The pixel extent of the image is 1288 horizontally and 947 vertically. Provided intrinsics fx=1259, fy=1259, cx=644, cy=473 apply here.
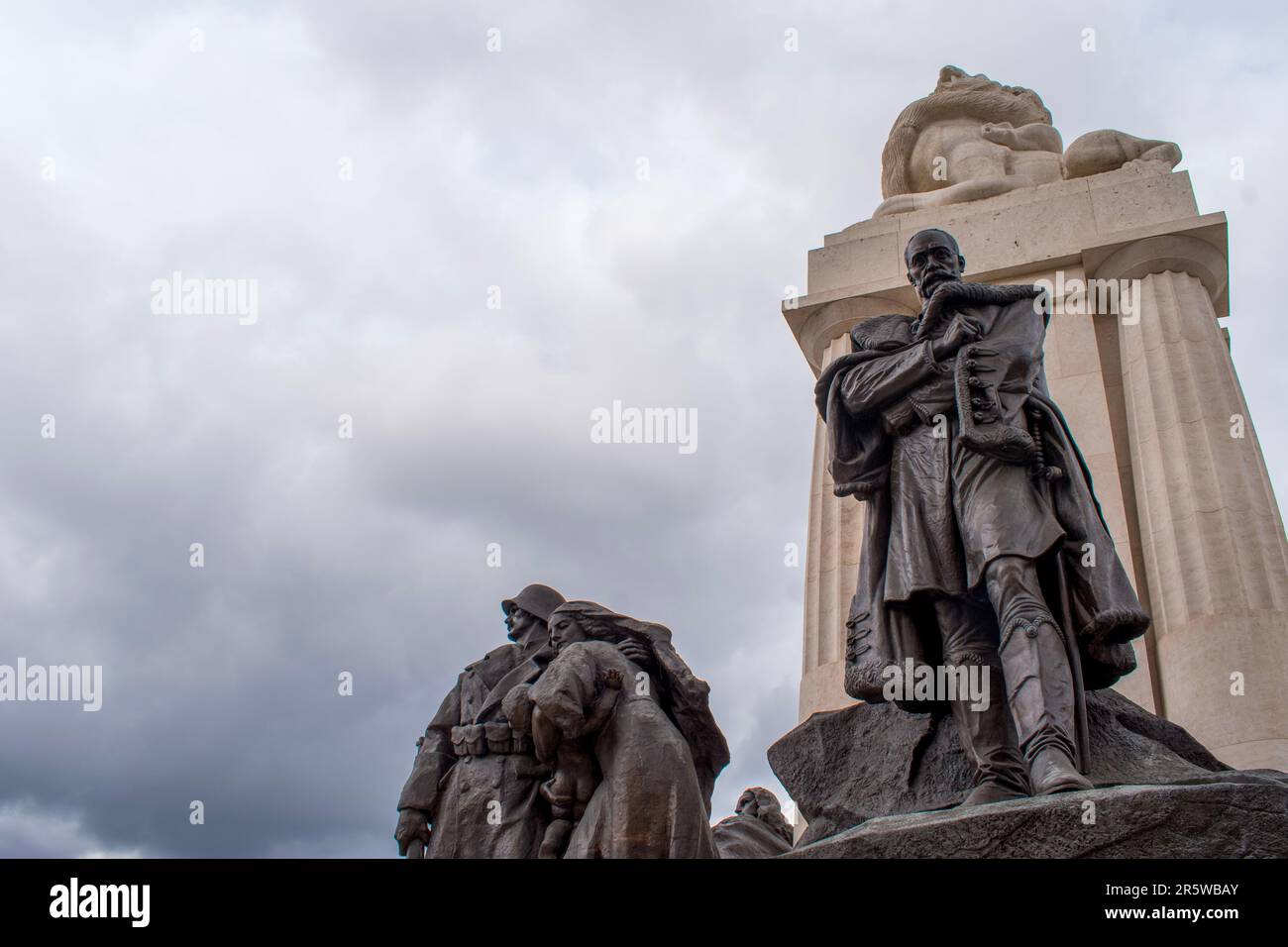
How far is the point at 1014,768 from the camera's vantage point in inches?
230

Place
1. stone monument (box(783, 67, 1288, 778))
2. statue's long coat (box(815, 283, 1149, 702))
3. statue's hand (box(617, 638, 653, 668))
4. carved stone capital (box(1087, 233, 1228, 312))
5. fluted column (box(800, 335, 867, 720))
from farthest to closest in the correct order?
1. carved stone capital (box(1087, 233, 1228, 312))
2. fluted column (box(800, 335, 867, 720))
3. stone monument (box(783, 67, 1288, 778))
4. statue's hand (box(617, 638, 653, 668))
5. statue's long coat (box(815, 283, 1149, 702))

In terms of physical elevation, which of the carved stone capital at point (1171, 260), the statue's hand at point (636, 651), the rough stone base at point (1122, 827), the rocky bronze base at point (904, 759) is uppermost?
the carved stone capital at point (1171, 260)

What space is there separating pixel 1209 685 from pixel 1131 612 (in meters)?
4.81

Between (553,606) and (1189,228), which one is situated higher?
(1189,228)

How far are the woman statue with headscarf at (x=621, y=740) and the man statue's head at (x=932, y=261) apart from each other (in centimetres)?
260

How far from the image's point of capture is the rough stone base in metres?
4.52

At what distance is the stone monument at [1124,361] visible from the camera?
1039cm

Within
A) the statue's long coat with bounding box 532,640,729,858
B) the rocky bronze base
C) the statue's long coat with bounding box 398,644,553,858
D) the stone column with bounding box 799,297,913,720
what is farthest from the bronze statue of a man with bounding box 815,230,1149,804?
the stone column with bounding box 799,297,913,720

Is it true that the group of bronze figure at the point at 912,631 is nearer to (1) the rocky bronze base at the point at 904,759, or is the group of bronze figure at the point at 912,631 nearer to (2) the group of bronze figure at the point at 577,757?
(2) the group of bronze figure at the point at 577,757

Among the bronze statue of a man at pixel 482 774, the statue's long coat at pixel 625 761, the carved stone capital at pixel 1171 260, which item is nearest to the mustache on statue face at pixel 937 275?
the statue's long coat at pixel 625 761

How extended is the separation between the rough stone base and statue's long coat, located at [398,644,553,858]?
2747 mm

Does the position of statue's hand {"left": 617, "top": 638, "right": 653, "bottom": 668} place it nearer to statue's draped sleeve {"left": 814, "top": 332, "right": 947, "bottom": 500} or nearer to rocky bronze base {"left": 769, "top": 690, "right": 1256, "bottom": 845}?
rocky bronze base {"left": 769, "top": 690, "right": 1256, "bottom": 845}

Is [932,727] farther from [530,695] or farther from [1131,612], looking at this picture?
[530,695]
